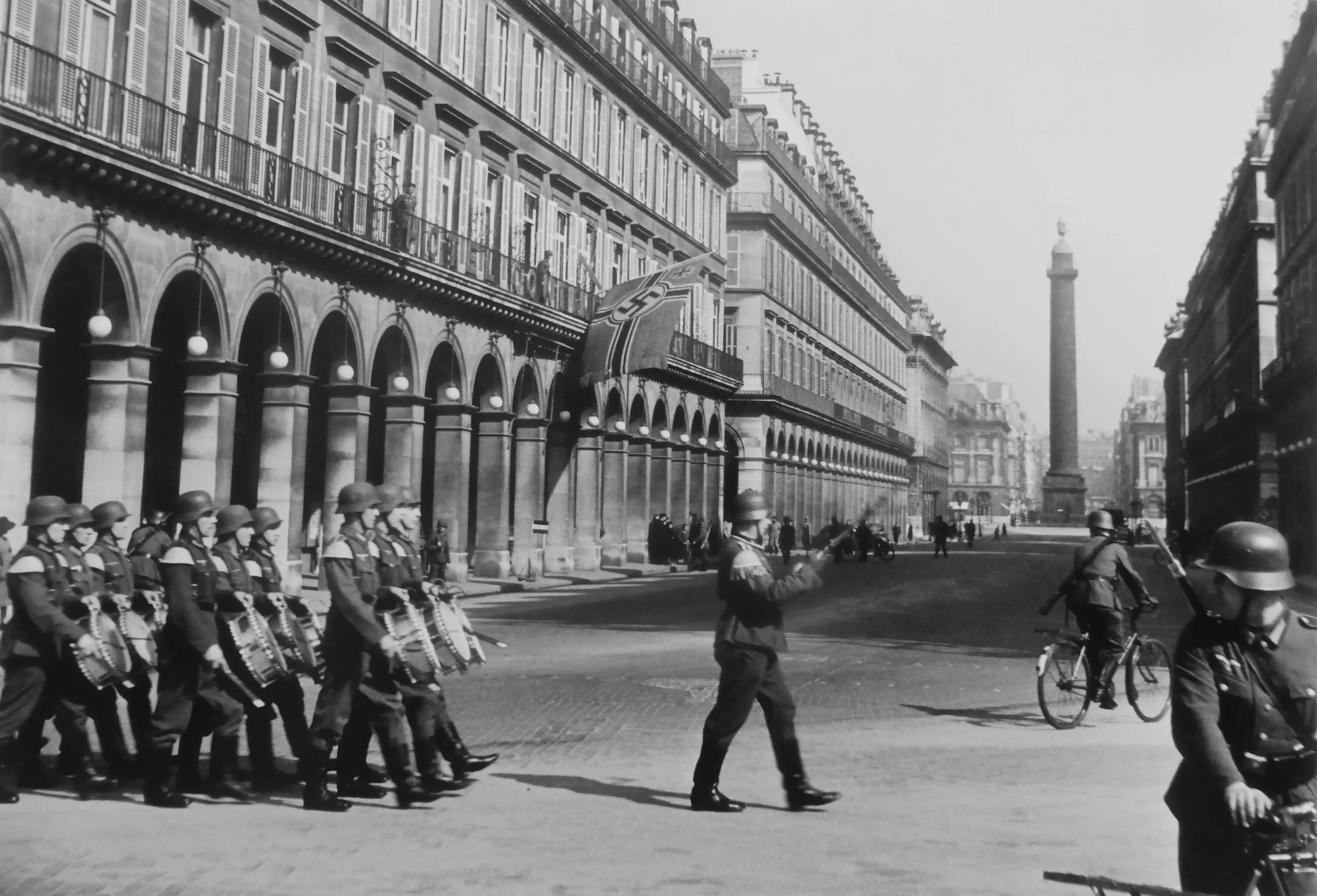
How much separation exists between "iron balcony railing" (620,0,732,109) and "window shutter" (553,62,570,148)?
5231mm

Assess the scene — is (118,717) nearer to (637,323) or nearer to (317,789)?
(317,789)

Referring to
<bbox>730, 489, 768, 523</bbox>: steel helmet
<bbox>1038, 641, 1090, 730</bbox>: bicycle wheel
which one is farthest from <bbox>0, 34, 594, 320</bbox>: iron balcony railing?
<bbox>1038, 641, 1090, 730</bbox>: bicycle wheel

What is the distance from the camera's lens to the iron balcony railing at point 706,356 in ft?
160

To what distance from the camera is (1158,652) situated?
13070 millimetres

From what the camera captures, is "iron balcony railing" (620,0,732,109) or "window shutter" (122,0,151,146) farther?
"iron balcony railing" (620,0,732,109)

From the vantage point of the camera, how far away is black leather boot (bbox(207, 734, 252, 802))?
28.8 feet

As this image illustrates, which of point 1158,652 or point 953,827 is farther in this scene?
point 1158,652

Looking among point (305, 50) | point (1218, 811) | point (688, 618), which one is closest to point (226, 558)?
point (1218, 811)

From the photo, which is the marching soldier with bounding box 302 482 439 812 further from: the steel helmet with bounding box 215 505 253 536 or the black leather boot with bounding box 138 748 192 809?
the steel helmet with bounding box 215 505 253 536

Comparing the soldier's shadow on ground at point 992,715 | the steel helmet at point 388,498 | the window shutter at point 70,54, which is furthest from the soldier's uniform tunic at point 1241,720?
the window shutter at point 70,54

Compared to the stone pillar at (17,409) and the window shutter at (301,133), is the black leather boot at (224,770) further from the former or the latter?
the window shutter at (301,133)

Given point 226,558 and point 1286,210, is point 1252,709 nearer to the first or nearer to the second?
point 226,558

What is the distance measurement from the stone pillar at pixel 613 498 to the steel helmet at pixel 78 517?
→ 110 feet

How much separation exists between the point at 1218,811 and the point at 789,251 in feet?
214
